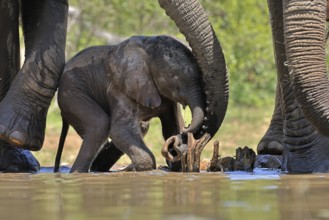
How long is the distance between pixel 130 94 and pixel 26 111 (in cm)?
80

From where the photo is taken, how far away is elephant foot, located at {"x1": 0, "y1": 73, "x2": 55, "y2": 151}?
21.2 ft

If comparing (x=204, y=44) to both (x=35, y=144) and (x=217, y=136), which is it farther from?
(x=217, y=136)

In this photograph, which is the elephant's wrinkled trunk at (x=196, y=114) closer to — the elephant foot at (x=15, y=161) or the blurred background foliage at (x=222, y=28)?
the elephant foot at (x=15, y=161)

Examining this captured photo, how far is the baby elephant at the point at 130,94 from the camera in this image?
6.03 meters

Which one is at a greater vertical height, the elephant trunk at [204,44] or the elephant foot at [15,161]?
the elephant trunk at [204,44]

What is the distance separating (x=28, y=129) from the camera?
6.50 meters

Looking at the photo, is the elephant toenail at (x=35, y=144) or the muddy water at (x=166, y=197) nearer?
the muddy water at (x=166, y=197)

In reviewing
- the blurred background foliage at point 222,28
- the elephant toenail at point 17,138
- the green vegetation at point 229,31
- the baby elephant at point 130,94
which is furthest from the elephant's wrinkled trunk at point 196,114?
the blurred background foliage at point 222,28

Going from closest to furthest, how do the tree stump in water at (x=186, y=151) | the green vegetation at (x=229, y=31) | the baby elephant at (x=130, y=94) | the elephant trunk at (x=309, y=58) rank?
the elephant trunk at (x=309, y=58), the tree stump in water at (x=186, y=151), the baby elephant at (x=130, y=94), the green vegetation at (x=229, y=31)

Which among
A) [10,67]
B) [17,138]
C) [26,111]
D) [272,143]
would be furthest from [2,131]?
[272,143]

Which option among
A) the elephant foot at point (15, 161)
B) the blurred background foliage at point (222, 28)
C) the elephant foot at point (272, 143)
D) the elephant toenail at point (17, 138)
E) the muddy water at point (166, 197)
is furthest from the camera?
the blurred background foliage at point (222, 28)

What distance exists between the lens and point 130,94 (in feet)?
20.1

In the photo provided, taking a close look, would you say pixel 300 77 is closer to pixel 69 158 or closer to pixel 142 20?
pixel 69 158

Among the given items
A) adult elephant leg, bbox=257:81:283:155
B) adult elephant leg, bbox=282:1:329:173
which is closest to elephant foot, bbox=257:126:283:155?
adult elephant leg, bbox=257:81:283:155
